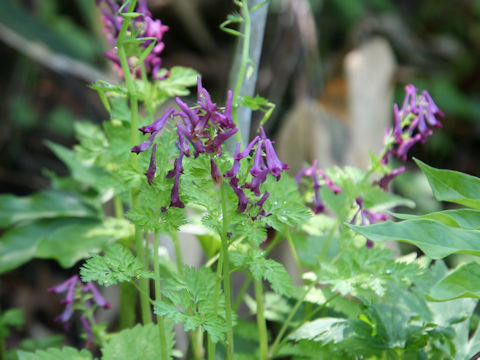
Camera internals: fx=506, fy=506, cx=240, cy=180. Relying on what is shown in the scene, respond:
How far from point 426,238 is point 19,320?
121 cm

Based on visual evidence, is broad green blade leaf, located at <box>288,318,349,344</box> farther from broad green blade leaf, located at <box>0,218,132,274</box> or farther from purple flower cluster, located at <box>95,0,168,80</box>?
purple flower cluster, located at <box>95,0,168,80</box>

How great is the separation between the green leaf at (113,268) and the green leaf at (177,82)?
1.41ft

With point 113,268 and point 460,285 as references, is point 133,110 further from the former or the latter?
point 460,285

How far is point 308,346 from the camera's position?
108 centimetres

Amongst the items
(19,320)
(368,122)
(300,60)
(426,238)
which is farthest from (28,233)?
(300,60)

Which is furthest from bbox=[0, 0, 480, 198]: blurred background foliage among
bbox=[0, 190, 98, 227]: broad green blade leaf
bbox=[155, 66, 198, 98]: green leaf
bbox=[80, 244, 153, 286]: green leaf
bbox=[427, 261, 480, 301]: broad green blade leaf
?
bbox=[427, 261, 480, 301]: broad green blade leaf

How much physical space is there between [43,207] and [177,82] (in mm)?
863

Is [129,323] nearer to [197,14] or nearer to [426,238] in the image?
[426,238]

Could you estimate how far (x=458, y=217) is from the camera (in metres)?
0.89

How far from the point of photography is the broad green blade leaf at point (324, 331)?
1.01m

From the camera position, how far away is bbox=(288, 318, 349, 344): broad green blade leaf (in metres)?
1.01

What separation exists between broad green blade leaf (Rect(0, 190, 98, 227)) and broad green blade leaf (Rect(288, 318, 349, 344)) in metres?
0.95

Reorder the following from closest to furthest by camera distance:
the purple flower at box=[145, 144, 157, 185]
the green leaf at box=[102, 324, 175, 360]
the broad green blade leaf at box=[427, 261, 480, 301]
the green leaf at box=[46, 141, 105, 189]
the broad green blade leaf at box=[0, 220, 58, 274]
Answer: the broad green blade leaf at box=[427, 261, 480, 301] → the purple flower at box=[145, 144, 157, 185] → the green leaf at box=[102, 324, 175, 360] → the broad green blade leaf at box=[0, 220, 58, 274] → the green leaf at box=[46, 141, 105, 189]

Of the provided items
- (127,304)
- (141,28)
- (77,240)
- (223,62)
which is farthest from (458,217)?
(223,62)
